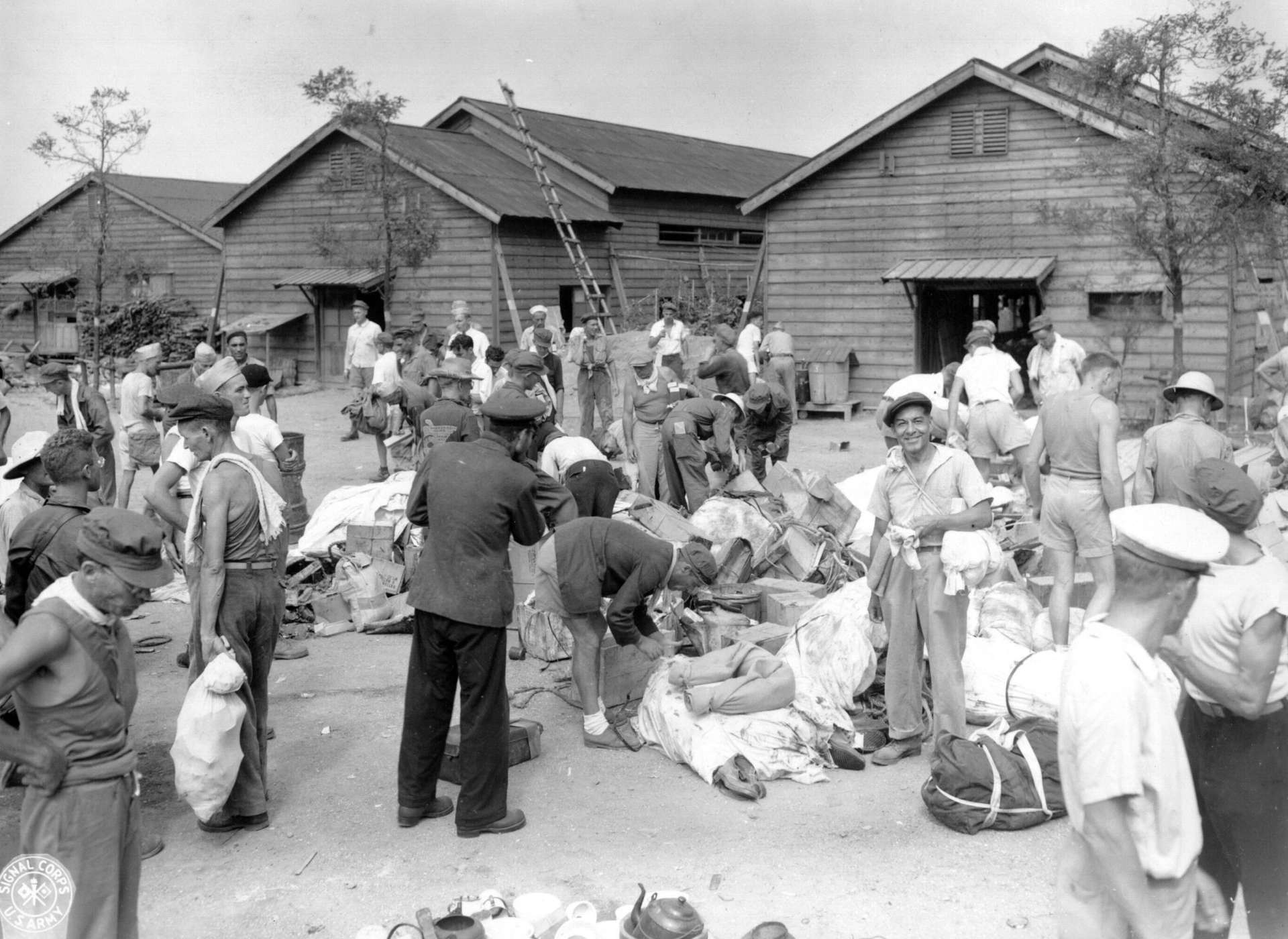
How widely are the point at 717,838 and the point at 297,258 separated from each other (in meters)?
22.6

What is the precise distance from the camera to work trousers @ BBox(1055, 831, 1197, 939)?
280cm

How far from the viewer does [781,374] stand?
57.9 ft

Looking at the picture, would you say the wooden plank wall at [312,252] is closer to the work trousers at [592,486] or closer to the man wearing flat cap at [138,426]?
the man wearing flat cap at [138,426]

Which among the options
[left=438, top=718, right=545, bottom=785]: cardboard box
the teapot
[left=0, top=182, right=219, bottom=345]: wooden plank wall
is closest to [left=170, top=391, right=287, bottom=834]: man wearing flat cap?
[left=438, top=718, right=545, bottom=785]: cardboard box

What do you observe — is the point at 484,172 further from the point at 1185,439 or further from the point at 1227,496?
the point at 1227,496

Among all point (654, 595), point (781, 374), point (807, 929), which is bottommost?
point (807, 929)

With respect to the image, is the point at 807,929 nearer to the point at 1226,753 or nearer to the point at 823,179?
the point at 1226,753

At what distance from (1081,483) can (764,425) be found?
4.99 m

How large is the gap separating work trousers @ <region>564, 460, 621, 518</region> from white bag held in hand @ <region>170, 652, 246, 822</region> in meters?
3.39

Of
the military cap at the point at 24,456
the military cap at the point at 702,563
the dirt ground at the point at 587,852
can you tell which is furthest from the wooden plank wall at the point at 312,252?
the dirt ground at the point at 587,852

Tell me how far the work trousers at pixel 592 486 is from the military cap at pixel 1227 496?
16.0 ft

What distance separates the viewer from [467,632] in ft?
17.5

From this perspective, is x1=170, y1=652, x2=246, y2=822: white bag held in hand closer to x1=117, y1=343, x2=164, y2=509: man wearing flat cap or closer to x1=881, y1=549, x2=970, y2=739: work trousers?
x1=881, y1=549, x2=970, y2=739: work trousers

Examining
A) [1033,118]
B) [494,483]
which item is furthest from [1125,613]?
[1033,118]
